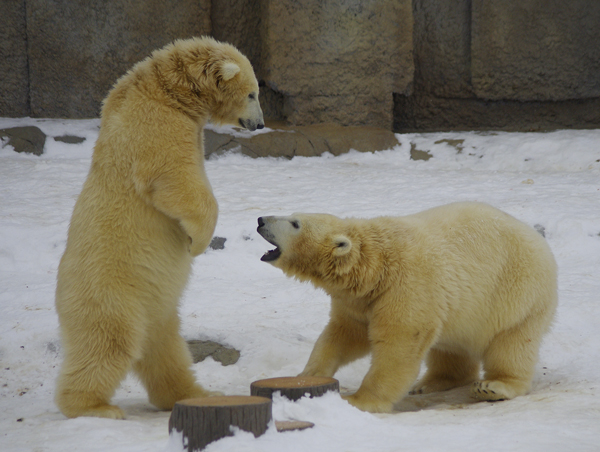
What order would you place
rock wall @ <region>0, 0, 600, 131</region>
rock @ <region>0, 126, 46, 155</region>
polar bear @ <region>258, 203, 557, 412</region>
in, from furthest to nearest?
rock wall @ <region>0, 0, 600, 131</region>
rock @ <region>0, 126, 46, 155</region>
polar bear @ <region>258, 203, 557, 412</region>

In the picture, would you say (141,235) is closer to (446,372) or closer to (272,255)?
(272,255)

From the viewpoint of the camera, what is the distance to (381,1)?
918cm

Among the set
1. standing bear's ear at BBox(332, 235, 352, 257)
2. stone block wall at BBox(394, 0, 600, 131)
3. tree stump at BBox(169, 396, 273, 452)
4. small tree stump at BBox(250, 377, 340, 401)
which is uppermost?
stone block wall at BBox(394, 0, 600, 131)

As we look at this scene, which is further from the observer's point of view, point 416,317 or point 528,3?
point 528,3

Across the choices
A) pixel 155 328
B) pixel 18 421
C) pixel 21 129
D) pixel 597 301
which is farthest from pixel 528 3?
pixel 18 421

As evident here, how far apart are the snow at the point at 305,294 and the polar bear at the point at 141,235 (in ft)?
0.89

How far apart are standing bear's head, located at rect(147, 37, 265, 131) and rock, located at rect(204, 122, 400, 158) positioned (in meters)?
4.70

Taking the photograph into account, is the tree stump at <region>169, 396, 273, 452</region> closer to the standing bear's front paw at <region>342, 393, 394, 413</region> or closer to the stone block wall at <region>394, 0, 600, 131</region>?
the standing bear's front paw at <region>342, 393, 394, 413</region>

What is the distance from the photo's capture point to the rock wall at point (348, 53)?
358 inches

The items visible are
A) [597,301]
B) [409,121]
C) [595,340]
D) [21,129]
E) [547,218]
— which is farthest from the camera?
[409,121]

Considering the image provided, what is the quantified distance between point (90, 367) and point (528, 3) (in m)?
8.98

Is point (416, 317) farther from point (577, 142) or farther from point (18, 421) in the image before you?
point (577, 142)

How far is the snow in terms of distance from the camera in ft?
8.57

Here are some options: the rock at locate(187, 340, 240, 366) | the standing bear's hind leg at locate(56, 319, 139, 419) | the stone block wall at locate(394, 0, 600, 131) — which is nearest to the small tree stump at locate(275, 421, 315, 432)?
the standing bear's hind leg at locate(56, 319, 139, 419)
